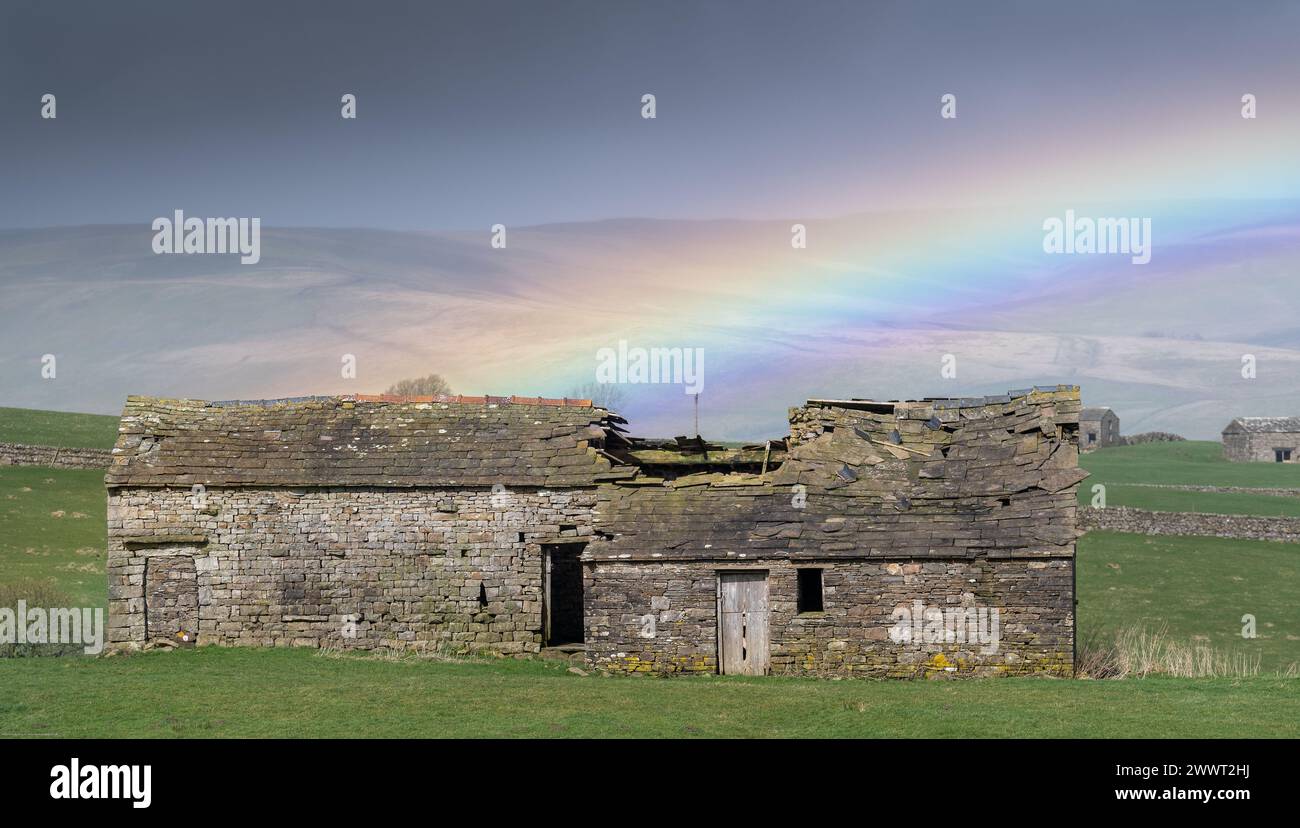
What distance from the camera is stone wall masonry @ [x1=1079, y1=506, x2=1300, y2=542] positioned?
170ft

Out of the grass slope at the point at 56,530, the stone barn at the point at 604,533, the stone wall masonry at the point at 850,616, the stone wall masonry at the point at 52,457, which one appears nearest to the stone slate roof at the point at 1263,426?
the stone barn at the point at 604,533

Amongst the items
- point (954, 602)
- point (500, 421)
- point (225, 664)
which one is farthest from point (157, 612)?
point (954, 602)

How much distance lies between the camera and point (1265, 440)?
95750mm

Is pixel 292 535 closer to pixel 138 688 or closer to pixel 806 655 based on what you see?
pixel 138 688

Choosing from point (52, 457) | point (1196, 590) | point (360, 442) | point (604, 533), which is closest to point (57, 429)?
point (52, 457)

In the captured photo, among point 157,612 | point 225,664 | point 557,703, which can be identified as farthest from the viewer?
point 157,612

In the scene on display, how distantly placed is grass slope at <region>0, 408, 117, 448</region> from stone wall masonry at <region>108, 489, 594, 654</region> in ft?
Answer: 117

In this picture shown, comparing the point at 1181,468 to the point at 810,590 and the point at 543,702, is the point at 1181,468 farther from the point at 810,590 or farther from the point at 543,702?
the point at 543,702

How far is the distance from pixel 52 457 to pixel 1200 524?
160 feet

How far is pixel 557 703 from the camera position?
19.8 m

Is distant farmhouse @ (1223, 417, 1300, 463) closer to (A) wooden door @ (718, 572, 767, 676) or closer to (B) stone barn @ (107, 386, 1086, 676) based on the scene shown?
(B) stone barn @ (107, 386, 1086, 676)

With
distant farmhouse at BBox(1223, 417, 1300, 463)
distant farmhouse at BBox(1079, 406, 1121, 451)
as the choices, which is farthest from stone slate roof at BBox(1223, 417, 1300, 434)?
distant farmhouse at BBox(1079, 406, 1121, 451)
